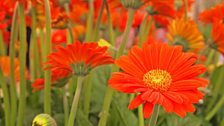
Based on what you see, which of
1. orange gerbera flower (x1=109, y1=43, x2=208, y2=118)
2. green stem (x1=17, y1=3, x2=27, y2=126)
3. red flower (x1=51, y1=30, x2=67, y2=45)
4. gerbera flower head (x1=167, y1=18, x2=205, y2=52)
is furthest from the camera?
red flower (x1=51, y1=30, x2=67, y2=45)

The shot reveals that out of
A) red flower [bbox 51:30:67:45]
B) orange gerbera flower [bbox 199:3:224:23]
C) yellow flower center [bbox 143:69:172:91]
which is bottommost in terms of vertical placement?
yellow flower center [bbox 143:69:172:91]

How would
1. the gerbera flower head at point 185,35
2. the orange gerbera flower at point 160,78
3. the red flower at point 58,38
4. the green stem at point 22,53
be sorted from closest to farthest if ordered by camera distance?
the orange gerbera flower at point 160,78, the green stem at point 22,53, the gerbera flower head at point 185,35, the red flower at point 58,38

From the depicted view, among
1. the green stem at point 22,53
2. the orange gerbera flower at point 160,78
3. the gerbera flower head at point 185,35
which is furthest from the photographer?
the gerbera flower head at point 185,35

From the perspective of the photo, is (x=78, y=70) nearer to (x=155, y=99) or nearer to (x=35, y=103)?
(x=155, y=99)

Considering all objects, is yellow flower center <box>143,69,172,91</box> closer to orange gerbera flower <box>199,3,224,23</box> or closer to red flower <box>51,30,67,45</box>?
orange gerbera flower <box>199,3,224,23</box>

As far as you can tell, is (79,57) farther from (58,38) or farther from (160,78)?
(58,38)

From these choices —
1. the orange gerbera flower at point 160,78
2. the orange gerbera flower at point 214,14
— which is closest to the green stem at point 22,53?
the orange gerbera flower at point 160,78

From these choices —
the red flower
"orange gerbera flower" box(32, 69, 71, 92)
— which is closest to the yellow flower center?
"orange gerbera flower" box(32, 69, 71, 92)

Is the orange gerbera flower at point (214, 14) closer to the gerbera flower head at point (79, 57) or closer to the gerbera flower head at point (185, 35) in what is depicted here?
the gerbera flower head at point (185, 35)
